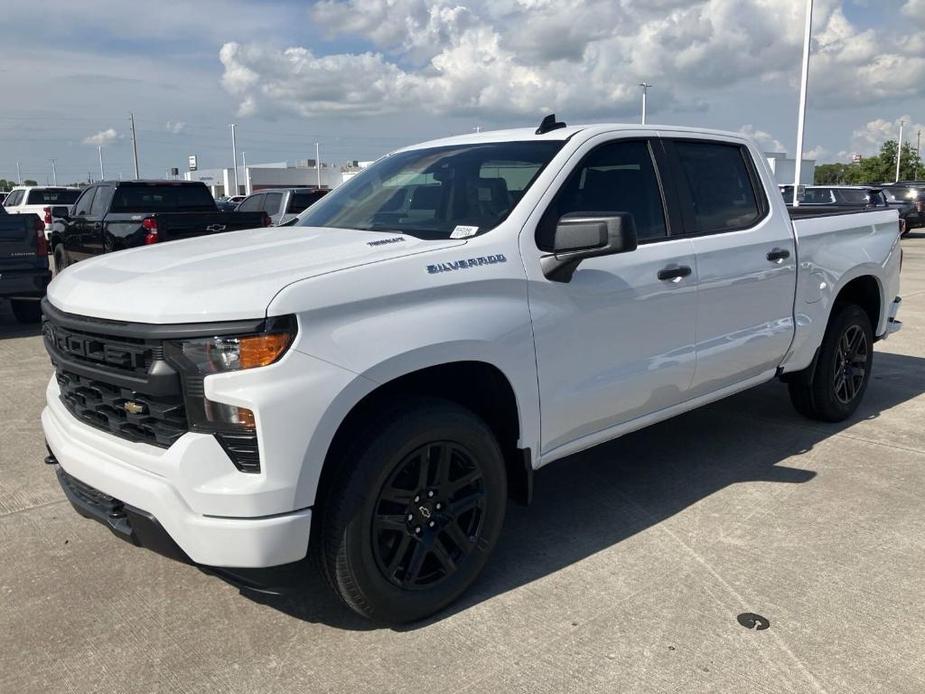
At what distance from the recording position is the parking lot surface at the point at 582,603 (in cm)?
281

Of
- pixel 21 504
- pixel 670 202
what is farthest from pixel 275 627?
pixel 670 202

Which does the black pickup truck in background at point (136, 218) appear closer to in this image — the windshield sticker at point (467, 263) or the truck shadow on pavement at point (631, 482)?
the truck shadow on pavement at point (631, 482)

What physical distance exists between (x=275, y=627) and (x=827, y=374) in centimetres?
392

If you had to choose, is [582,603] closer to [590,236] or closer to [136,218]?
[590,236]

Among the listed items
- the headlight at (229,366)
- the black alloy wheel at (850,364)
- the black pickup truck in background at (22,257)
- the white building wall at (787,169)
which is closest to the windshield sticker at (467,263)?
the headlight at (229,366)

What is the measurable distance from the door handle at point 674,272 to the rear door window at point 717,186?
289 millimetres

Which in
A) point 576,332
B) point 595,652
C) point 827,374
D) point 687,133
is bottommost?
point 595,652

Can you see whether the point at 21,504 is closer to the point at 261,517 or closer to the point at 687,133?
the point at 261,517

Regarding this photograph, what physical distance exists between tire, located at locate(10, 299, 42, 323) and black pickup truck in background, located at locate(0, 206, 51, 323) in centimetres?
115

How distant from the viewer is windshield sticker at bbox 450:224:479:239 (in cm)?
330

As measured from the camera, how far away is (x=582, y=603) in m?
3.25

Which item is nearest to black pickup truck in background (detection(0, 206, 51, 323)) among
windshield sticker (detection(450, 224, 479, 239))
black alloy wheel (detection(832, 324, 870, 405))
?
windshield sticker (detection(450, 224, 479, 239))

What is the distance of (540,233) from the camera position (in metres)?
3.40

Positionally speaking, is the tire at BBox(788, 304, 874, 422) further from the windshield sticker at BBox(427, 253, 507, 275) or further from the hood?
the hood
